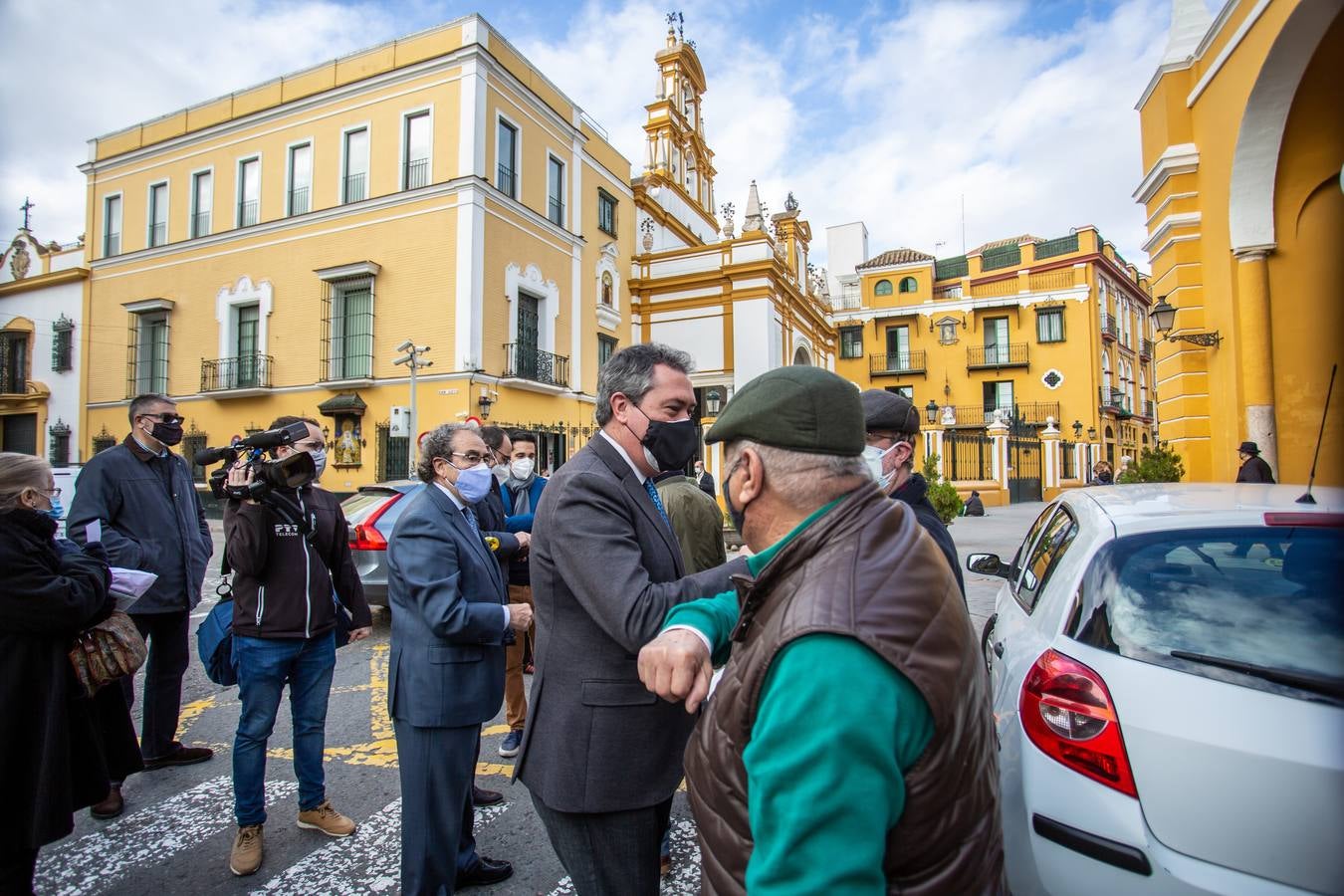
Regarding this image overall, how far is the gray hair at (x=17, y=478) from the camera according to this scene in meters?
2.51

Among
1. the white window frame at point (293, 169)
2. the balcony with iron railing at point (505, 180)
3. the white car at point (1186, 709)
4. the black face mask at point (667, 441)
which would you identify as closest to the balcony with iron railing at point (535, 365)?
the balcony with iron railing at point (505, 180)

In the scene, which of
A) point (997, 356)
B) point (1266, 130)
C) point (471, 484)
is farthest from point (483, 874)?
point (997, 356)

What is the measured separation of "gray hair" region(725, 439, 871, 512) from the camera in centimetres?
122

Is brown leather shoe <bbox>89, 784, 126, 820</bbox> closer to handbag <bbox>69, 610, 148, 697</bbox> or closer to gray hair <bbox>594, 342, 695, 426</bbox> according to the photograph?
handbag <bbox>69, 610, 148, 697</bbox>

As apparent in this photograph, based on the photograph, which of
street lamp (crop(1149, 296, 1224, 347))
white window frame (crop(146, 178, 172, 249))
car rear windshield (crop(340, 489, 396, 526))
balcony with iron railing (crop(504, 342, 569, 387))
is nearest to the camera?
car rear windshield (crop(340, 489, 396, 526))

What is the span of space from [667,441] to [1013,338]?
124 ft

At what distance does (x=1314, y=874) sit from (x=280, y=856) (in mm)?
3610

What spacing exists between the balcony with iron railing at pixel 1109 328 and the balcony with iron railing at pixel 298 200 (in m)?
35.4

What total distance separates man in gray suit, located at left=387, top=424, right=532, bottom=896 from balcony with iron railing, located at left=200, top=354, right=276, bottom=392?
67.7ft

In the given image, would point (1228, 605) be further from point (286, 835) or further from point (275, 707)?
point (286, 835)

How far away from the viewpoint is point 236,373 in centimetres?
2098

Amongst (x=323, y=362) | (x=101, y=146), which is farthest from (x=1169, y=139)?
(x=101, y=146)

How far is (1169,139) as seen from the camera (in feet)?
32.1

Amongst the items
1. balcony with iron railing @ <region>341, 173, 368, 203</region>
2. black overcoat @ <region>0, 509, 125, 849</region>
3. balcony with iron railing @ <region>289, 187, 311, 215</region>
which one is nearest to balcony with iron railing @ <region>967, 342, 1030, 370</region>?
balcony with iron railing @ <region>341, 173, 368, 203</region>
